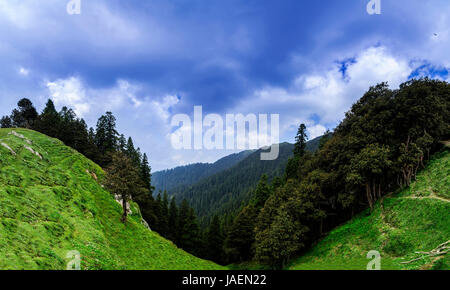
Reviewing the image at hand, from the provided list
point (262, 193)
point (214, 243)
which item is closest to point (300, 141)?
point (262, 193)

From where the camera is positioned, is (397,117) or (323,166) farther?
(323,166)

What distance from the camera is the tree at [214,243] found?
213ft

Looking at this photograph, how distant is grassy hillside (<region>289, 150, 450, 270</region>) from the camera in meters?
18.9

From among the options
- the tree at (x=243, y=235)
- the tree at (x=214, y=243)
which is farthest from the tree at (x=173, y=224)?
the tree at (x=243, y=235)

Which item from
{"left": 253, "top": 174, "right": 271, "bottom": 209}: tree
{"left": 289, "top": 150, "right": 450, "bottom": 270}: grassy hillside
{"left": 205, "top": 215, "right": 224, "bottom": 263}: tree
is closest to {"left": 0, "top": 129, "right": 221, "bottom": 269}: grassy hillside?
{"left": 289, "top": 150, "right": 450, "bottom": 270}: grassy hillside

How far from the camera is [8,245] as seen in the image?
33.4ft

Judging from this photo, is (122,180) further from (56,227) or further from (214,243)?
(214,243)

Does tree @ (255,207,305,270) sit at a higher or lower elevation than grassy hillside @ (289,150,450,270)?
lower

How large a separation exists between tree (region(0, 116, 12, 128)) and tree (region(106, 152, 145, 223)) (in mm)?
57064

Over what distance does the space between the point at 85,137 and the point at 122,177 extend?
130 ft

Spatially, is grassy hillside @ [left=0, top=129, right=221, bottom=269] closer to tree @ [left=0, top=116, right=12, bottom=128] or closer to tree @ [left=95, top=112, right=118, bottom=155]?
tree @ [left=95, top=112, right=118, bottom=155]

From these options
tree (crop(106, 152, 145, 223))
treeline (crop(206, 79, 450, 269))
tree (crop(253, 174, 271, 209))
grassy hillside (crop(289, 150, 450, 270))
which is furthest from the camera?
tree (crop(253, 174, 271, 209))
